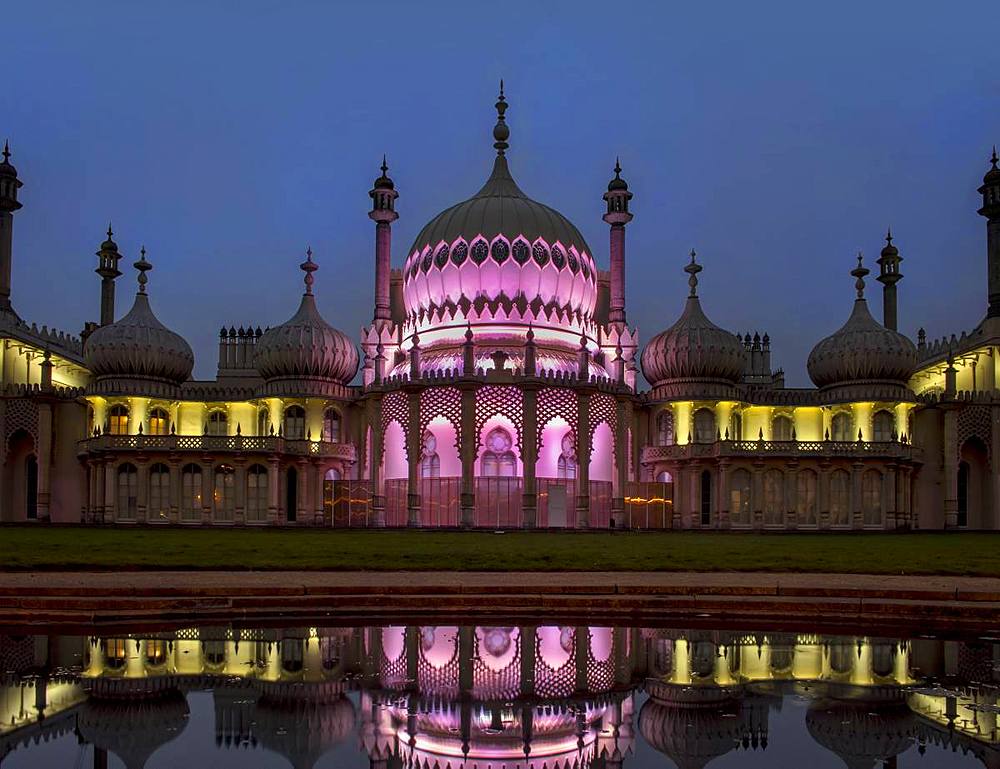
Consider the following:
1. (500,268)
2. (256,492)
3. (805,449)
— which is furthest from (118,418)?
(805,449)

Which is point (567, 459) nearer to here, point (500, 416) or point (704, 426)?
point (500, 416)

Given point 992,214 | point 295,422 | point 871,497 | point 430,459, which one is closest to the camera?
point 871,497

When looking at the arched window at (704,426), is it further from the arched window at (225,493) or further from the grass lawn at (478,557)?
the grass lawn at (478,557)

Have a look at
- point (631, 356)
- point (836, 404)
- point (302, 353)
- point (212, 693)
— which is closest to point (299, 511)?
point (302, 353)

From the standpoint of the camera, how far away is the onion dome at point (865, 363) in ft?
189

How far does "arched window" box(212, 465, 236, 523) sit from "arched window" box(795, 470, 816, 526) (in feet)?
88.0

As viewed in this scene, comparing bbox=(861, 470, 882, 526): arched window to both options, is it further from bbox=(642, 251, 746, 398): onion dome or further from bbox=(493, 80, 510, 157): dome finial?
bbox=(493, 80, 510, 157): dome finial

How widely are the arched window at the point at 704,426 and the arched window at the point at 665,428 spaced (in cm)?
121

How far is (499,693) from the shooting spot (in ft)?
33.2

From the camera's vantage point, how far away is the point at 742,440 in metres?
55.1

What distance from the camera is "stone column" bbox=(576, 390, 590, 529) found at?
5141 cm

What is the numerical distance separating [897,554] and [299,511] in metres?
34.6

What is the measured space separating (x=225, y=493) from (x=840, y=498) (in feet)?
96.0

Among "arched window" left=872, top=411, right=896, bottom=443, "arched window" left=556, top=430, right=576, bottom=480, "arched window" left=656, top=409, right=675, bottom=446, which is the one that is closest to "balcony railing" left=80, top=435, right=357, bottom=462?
"arched window" left=556, top=430, right=576, bottom=480
